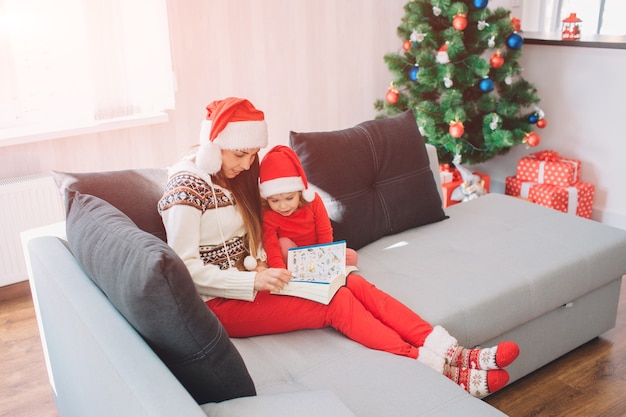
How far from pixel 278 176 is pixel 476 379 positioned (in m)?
0.88

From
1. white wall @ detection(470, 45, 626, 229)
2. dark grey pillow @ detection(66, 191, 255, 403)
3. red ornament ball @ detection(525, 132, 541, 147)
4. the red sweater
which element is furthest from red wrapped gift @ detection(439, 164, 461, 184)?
dark grey pillow @ detection(66, 191, 255, 403)

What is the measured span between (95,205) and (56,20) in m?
1.64

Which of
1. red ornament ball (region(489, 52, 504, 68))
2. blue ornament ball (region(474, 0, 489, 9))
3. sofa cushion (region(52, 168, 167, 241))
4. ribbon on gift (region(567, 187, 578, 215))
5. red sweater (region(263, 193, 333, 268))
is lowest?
ribbon on gift (region(567, 187, 578, 215))

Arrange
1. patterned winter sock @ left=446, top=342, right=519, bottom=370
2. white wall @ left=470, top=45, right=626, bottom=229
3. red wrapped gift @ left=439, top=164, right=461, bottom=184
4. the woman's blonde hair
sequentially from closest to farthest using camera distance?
patterned winter sock @ left=446, top=342, right=519, bottom=370
the woman's blonde hair
white wall @ left=470, top=45, right=626, bottom=229
red wrapped gift @ left=439, top=164, right=461, bottom=184

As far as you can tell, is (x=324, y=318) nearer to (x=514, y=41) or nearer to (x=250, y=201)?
(x=250, y=201)

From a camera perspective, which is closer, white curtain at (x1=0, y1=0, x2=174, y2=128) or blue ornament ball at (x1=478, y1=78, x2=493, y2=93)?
white curtain at (x1=0, y1=0, x2=174, y2=128)

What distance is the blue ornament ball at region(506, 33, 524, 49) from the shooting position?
367cm

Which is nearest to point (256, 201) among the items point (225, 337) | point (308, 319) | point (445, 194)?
point (308, 319)

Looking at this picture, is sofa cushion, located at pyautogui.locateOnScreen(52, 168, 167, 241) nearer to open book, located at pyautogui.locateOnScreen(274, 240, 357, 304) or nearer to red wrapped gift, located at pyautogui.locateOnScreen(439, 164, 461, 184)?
open book, located at pyautogui.locateOnScreen(274, 240, 357, 304)

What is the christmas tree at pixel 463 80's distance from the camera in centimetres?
357

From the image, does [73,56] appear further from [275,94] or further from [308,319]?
[308,319]

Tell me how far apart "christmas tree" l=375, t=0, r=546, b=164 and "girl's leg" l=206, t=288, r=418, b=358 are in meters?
1.97

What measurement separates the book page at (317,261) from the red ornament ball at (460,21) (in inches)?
77.7

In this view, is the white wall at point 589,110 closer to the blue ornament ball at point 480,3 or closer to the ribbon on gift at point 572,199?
the ribbon on gift at point 572,199
